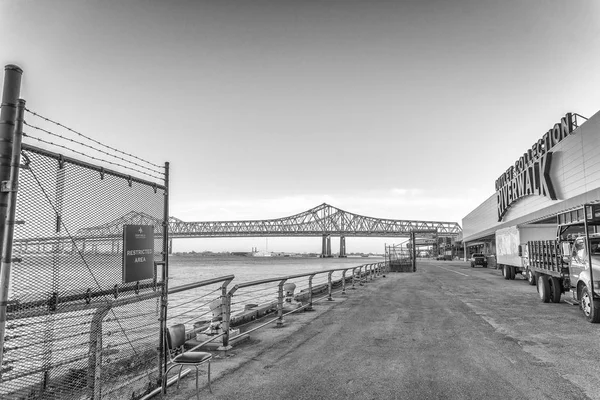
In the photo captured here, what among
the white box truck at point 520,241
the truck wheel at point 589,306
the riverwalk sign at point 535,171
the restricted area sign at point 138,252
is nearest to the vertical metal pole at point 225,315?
the restricted area sign at point 138,252

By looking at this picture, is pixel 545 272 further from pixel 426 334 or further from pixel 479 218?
pixel 479 218

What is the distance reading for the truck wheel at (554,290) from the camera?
43.6 ft

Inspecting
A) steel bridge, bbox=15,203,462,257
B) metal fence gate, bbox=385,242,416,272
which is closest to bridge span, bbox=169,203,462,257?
steel bridge, bbox=15,203,462,257

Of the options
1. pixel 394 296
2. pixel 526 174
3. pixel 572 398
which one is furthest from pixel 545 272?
pixel 526 174

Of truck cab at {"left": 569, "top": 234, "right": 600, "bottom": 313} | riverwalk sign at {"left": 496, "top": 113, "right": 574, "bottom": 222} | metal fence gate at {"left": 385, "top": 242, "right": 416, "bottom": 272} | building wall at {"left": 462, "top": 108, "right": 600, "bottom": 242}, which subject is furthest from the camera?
metal fence gate at {"left": 385, "top": 242, "right": 416, "bottom": 272}

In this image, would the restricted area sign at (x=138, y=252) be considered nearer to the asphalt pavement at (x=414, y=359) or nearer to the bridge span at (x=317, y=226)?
the asphalt pavement at (x=414, y=359)

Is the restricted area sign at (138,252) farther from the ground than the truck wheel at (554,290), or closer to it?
farther from the ground

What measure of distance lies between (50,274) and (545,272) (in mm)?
15094

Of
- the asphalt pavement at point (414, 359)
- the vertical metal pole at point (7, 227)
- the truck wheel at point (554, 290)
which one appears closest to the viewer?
the vertical metal pole at point (7, 227)

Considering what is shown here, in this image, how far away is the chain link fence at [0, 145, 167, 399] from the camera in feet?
10.7

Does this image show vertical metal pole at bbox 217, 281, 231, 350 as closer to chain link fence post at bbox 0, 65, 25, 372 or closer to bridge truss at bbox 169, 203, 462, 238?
chain link fence post at bbox 0, 65, 25, 372

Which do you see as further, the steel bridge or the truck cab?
the steel bridge

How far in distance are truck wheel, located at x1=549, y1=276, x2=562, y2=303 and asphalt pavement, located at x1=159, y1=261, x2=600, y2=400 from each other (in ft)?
7.35

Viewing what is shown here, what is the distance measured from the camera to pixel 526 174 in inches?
1271
